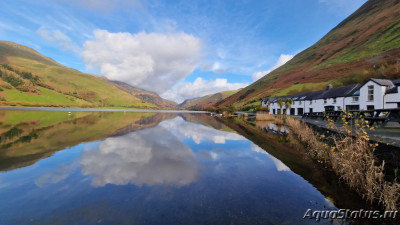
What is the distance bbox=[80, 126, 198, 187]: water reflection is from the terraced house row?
60.4 feet

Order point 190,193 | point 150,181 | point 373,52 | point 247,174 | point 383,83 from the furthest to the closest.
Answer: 1. point 373,52
2. point 383,83
3. point 247,174
4. point 150,181
5. point 190,193

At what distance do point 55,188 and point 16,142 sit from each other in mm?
12015

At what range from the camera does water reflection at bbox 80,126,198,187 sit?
8.80 meters

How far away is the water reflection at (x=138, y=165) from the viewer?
8.80 metres

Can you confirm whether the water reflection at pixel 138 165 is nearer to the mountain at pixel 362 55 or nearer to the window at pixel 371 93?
the window at pixel 371 93

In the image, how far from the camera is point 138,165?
11008 mm

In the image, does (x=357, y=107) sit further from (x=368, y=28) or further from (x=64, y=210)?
(x=368, y=28)

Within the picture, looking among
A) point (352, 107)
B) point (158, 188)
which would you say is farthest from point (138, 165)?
point (352, 107)

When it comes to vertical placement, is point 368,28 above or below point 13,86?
above

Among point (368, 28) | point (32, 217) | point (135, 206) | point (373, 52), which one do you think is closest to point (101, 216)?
point (135, 206)

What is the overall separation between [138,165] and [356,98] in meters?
53.4

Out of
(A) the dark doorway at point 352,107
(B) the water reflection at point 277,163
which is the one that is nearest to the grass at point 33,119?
(B) the water reflection at point 277,163

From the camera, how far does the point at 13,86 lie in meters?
120

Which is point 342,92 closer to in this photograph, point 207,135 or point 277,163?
point 207,135
